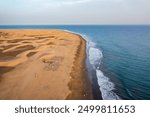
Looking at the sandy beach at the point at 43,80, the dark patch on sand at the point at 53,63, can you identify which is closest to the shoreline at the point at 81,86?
the sandy beach at the point at 43,80

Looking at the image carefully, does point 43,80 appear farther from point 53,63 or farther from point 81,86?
point 53,63

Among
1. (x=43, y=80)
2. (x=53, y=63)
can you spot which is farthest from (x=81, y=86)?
(x=53, y=63)

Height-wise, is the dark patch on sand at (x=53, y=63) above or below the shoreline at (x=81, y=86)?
above

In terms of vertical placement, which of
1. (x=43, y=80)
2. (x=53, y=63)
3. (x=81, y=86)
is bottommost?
(x=81, y=86)

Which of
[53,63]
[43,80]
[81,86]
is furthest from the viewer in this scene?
[53,63]

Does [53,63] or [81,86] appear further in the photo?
[53,63]

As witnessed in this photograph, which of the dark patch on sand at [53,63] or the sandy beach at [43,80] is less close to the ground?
the dark patch on sand at [53,63]

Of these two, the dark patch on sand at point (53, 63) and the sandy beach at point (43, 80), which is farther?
the dark patch on sand at point (53, 63)

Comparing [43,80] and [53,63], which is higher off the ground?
[53,63]

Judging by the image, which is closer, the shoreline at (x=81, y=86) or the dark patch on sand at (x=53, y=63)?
the shoreline at (x=81, y=86)

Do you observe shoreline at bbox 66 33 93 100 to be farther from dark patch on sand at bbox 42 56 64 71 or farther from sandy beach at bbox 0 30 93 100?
dark patch on sand at bbox 42 56 64 71

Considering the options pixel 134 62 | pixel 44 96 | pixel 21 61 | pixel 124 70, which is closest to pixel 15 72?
pixel 21 61

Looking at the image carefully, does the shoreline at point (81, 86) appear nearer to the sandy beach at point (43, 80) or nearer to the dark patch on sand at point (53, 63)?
the sandy beach at point (43, 80)
